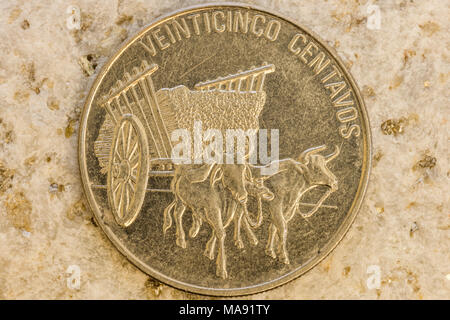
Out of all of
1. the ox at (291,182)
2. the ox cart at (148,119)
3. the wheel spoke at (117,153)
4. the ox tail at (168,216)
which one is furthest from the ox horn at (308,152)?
the wheel spoke at (117,153)

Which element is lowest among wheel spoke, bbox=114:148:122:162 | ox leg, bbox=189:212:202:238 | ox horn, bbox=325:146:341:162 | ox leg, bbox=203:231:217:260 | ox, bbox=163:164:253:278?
ox leg, bbox=203:231:217:260

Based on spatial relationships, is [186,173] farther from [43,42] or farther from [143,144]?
[43,42]

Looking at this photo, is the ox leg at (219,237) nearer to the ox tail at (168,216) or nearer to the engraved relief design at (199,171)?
the engraved relief design at (199,171)

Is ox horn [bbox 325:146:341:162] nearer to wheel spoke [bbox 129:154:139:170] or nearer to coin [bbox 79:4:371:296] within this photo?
coin [bbox 79:4:371:296]

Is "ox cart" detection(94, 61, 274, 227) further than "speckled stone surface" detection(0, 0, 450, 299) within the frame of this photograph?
No

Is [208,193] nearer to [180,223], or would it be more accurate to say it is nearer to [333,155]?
[180,223]

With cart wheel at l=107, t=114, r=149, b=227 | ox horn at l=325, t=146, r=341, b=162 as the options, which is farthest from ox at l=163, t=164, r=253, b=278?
ox horn at l=325, t=146, r=341, b=162

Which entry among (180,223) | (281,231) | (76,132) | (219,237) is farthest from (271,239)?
(76,132)

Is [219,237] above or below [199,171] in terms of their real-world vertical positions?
below
